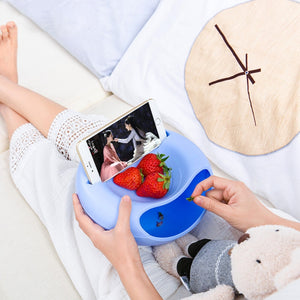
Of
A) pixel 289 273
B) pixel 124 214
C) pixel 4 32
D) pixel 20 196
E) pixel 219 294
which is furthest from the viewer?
pixel 4 32

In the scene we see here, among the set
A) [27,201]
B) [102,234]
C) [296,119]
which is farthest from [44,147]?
[296,119]

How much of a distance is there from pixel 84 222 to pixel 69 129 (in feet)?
1.02

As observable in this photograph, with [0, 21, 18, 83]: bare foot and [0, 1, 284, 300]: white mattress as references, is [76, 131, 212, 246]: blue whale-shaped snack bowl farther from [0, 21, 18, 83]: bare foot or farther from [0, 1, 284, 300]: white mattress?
[0, 21, 18, 83]: bare foot

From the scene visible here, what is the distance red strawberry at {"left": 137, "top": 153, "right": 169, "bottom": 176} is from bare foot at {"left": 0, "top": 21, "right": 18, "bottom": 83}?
1.93ft

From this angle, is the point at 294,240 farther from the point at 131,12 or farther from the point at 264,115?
the point at 131,12

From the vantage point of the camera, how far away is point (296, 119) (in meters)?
0.81

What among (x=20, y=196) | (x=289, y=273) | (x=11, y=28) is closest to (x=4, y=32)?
(x=11, y=28)

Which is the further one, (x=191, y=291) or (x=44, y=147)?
(x=44, y=147)

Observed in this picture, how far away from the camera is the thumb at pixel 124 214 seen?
671mm

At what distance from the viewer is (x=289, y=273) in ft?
1.49

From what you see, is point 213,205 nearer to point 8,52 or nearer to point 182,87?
point 182,87

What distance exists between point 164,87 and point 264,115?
322 mm

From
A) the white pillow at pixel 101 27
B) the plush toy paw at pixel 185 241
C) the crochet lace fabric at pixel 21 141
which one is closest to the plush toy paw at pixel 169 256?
the plush toy paw at pixel 185 241

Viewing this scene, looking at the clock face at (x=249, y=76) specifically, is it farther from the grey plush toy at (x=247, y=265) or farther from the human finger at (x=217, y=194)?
the grey plush toy at (x=247, y=265)
